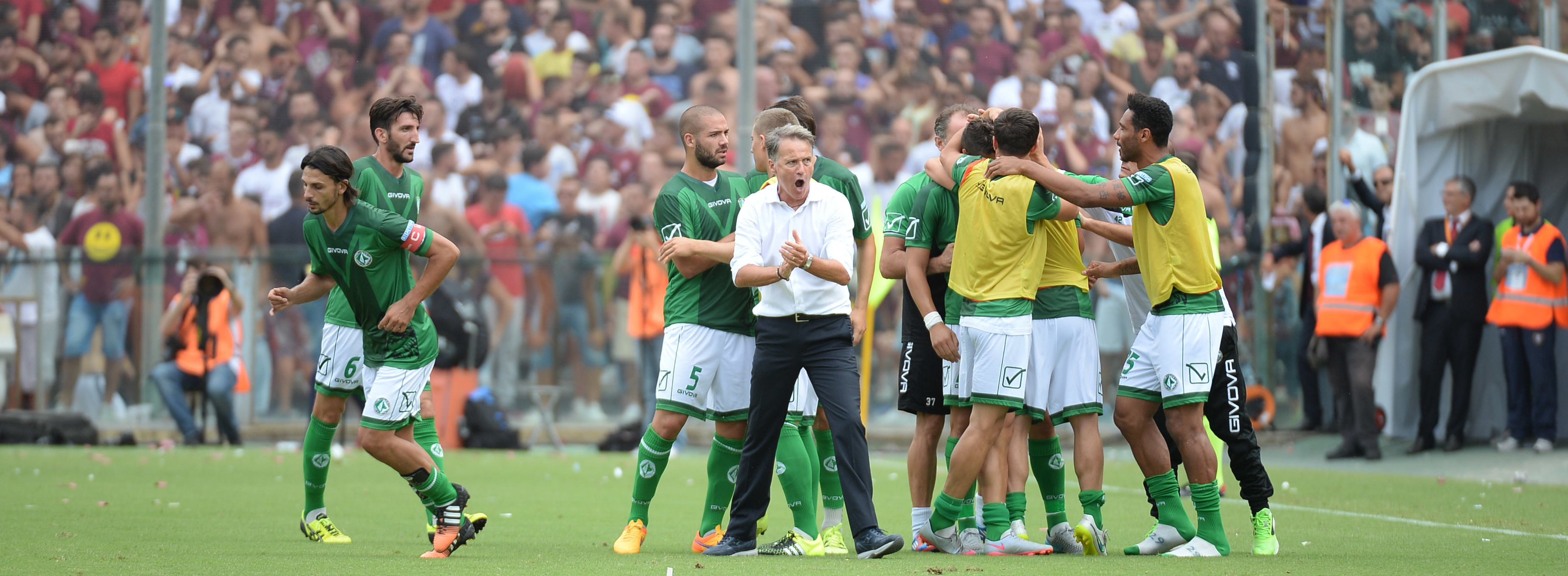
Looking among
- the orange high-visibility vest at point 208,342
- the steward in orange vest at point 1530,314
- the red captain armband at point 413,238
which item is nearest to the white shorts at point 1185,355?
the red captain armband at point 413,238

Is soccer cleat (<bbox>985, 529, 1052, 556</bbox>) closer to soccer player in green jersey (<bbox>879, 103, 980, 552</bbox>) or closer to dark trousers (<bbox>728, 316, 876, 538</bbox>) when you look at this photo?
soccer player in green jersey (<bbox>879, 103, 980, 552</bbox>)

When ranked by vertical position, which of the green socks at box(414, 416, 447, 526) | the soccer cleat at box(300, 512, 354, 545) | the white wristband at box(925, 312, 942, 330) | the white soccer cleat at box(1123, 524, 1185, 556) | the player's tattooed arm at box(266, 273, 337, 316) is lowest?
the soccer cleat at box(300, 512, 354, 545)

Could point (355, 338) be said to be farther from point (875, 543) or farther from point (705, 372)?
point (875, 543)

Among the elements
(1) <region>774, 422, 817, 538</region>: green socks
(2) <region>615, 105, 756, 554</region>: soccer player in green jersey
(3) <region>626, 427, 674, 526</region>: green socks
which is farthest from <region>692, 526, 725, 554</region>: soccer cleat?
(1) <region>774, 422, 817, 538</region>: green socks

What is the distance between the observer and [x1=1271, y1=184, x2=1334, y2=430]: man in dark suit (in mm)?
13273

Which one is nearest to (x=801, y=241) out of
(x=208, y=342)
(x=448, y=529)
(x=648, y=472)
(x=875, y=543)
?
(x=875, y=543)

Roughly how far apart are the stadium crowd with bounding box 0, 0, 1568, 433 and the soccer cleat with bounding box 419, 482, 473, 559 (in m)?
8.01

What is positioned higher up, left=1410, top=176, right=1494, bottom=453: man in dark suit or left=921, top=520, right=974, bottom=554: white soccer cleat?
left=1410, top=176, right=1494, bottom=453: man in dark suit

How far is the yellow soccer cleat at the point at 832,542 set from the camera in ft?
21.1

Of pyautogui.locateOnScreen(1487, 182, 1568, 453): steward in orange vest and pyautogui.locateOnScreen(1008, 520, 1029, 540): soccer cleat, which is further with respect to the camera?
pyautogui.locateOnScreen(1487, 182, 1568, 453): steward in orange vest

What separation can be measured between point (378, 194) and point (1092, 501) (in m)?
3.60

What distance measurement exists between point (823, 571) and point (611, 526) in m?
2.60

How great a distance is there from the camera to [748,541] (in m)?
6.42

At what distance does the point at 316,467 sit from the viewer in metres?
7.15
